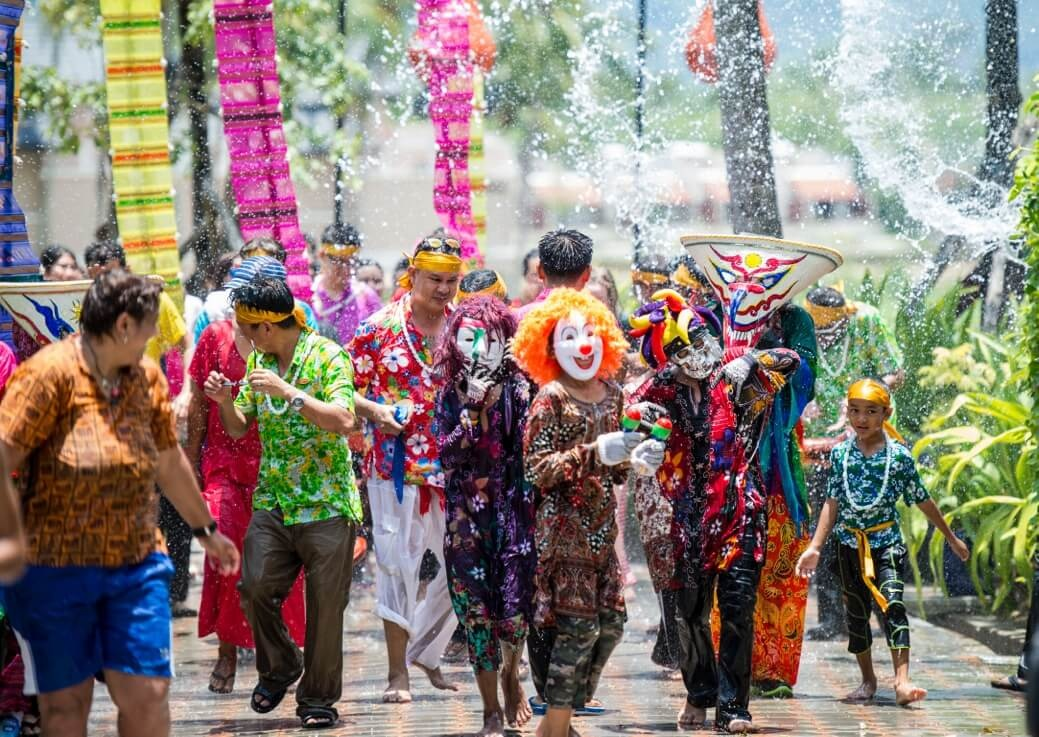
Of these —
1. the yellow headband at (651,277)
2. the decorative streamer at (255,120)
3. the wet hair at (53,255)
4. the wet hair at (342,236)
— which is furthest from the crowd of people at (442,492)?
the wet hair at (53,255)

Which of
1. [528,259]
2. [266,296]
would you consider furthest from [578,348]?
[528,259]

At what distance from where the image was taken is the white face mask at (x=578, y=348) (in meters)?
6.66

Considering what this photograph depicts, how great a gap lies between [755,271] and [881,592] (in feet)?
5.66

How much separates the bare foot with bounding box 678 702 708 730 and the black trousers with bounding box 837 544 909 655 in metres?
1.08

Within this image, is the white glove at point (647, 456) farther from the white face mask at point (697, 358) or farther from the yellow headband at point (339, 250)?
the yellow headband at point (339, 250)

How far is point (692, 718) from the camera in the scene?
7449 millimetres

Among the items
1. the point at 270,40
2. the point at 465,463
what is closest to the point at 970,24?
the point at 270,40

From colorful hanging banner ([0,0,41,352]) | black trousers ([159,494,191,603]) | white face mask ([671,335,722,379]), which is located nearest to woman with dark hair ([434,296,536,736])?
white face mask ([671,335,722,379])

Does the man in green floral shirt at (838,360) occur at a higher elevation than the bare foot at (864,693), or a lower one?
higher

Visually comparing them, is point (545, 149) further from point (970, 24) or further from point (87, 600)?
→ point (87, 600)

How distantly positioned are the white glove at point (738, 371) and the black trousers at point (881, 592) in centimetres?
145

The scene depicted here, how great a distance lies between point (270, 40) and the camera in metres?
11.1

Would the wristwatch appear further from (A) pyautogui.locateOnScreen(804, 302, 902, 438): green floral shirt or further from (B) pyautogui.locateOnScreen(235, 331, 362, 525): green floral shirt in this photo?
(A) pyautogui.locateOnScreen(804, 302, 902, 438): green floral shirt

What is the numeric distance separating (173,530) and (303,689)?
3180 mm
